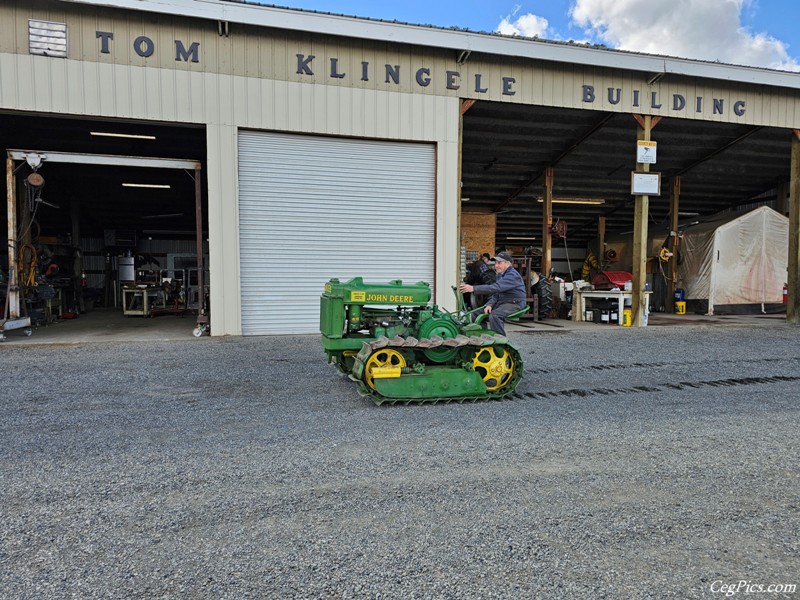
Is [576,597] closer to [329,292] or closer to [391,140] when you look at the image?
[329,292]

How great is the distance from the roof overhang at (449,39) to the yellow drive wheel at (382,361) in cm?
694

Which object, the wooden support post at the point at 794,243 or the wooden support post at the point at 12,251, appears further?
the wooden support post at the point at 794,243

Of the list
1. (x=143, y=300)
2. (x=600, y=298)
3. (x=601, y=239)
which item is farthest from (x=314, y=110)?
(x=601, y=239)

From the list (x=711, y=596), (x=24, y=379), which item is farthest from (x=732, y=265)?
(x=24, y=379)

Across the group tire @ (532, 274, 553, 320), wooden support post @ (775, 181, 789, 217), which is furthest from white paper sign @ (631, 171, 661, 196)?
wooden support post @ (775, 181, 789, 217)

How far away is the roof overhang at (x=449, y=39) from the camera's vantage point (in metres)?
8.66

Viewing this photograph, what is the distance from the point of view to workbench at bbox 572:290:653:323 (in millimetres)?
12164

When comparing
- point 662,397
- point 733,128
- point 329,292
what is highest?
point 733,128

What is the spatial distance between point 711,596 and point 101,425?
14.1 ft

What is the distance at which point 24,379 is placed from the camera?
5.91 metres

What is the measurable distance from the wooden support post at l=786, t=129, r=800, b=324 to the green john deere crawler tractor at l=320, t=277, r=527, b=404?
1101cm

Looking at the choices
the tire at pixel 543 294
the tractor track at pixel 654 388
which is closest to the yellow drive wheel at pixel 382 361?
the tractor track at pixel 654 388

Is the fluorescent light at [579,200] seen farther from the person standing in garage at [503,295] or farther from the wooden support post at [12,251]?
the wooden support post at [12,251]

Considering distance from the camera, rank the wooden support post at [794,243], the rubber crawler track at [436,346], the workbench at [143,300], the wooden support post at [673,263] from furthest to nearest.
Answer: the wooden support post at [673,263]
the workbench at [143,300]
the wooden support post at [794,243]
the rubber crawler track at [436,346]
